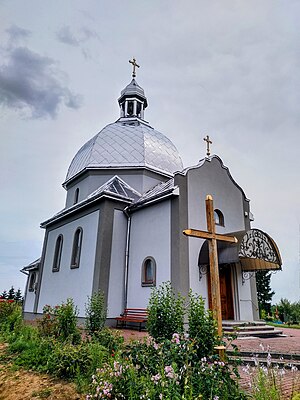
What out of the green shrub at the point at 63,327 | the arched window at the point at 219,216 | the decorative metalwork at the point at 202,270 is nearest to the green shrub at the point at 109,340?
the green shrub at the point at 63,327

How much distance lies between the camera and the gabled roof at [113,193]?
11.8 metres

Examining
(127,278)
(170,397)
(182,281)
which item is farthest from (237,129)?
(170,397)

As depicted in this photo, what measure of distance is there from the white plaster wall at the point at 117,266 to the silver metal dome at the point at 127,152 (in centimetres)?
370

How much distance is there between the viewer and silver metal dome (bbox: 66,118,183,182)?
1493 centimetres

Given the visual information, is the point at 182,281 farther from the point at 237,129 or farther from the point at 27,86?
the point at 27,86

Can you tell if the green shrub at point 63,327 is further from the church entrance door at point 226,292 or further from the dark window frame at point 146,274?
the church entrance door at point 226,292

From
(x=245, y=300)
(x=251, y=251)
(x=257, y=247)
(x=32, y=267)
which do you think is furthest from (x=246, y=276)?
(x=32, y=267)

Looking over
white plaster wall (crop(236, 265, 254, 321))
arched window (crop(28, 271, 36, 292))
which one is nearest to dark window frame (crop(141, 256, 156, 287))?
white plaster wall (crop(236, 265, 254, 321))

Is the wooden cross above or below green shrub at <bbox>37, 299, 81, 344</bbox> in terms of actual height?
above

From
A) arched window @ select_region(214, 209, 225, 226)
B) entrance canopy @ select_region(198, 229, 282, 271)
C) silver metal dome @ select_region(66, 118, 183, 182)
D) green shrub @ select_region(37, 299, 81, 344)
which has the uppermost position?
silver metal dome @ select_region(66, 118, 183, 182)

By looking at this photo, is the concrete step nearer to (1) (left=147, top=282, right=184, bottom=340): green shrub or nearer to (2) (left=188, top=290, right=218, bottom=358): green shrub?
(1) (left=147, top=282, right=184, bottom=340): green shrub

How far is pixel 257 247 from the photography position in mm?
9906

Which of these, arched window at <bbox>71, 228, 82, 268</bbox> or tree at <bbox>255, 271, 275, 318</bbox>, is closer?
arched window at <bbox>71, 228, 82, 268</bbox>

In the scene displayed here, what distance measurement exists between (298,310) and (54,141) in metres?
17.2
